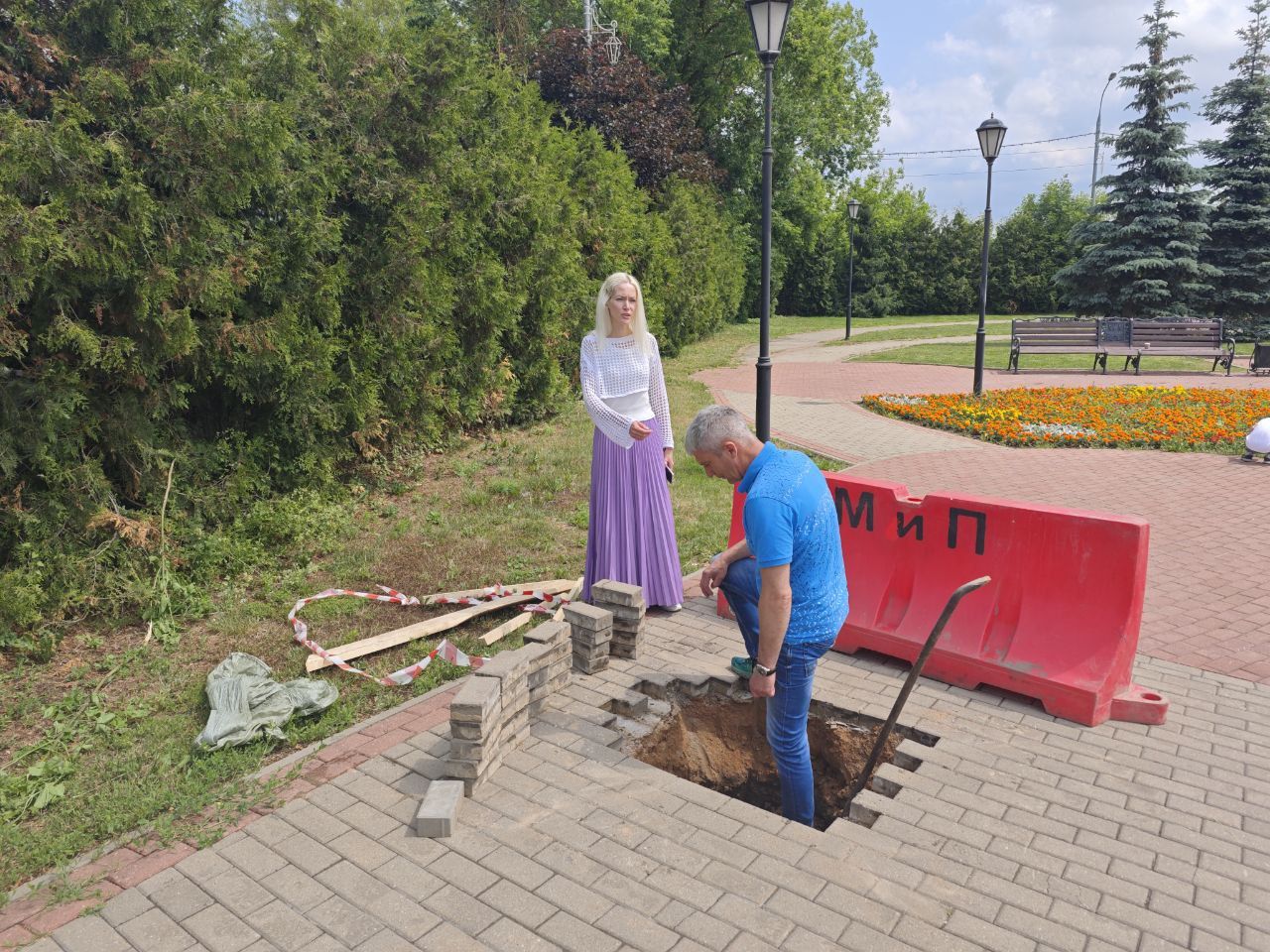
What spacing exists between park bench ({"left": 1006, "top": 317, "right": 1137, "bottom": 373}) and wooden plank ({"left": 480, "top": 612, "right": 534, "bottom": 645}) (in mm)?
17064

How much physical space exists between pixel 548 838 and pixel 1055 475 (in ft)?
27.9

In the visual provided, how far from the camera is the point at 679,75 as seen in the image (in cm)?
3378

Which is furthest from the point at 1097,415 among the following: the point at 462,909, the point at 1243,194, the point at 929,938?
the point at 1243,194

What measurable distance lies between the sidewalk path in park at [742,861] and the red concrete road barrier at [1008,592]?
27 cm

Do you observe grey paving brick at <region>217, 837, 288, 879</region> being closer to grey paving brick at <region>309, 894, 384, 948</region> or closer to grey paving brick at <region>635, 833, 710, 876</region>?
grey paving brick at <region>309, 894, 384, 948</region>

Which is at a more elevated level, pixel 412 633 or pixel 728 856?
pixel 412 633

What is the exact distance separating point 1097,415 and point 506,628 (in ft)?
36.1

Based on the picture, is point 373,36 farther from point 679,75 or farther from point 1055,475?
point 679,75

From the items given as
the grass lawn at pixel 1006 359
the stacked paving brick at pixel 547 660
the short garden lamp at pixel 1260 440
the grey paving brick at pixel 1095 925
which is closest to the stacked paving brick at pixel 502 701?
the stacked paving brick at pixel 547 660

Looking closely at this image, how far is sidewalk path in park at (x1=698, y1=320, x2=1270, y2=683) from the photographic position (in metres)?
5.78

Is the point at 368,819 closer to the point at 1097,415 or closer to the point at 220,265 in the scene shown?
the point at 220,265

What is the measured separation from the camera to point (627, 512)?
18.5 feet

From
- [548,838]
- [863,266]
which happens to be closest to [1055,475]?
[548,838]

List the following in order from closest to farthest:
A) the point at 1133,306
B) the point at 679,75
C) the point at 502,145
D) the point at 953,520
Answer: the point at 953,520 < the point at 502,145 < the point at 1133,306 < the point at 679,75
